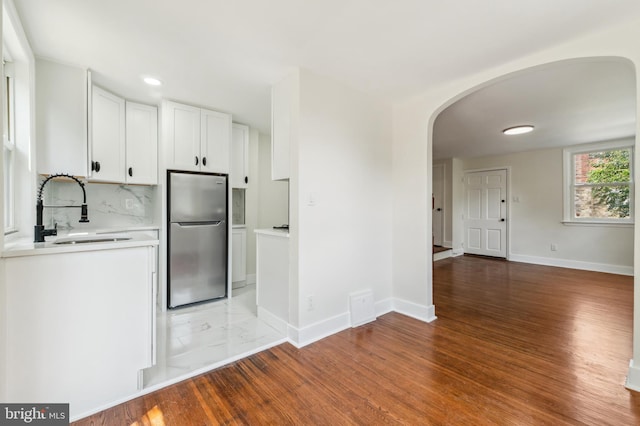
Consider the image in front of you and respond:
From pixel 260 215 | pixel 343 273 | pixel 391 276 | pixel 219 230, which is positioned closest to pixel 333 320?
pixel 343 273

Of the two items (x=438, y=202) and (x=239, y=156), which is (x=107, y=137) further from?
(x=438, y=202)

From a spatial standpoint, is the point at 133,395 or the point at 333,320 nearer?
the point at 133,395

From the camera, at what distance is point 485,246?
656 centimetres

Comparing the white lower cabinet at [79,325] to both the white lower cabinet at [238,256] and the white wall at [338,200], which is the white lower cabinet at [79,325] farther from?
the white lower cabinet at [238,256]

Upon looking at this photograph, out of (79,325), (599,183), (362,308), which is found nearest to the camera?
(79,325)

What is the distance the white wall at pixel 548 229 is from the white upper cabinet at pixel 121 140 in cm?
678

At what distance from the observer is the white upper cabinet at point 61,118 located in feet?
7.64

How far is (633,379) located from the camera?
181cm

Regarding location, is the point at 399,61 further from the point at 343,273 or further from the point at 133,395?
the point at 133,395

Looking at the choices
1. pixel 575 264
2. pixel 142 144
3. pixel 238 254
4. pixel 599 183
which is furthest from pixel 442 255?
pixel 142 144

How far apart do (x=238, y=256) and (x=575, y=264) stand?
630 cm

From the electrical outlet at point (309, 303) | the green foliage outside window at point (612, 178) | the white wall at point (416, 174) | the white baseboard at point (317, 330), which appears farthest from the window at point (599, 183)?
the electrical outlet at point (309, 303)

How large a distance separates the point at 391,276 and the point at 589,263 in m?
4.69

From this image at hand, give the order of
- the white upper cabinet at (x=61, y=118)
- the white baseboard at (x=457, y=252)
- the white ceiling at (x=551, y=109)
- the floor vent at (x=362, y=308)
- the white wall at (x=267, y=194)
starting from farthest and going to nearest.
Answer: the white baseboard at (x=457, y=252) < the white wall at (x=267, y=194) < the floor vent at (x=362, y=308) < the white ceiling at (x=551, y=109) < the white upper cabinet at (x=61, y=118)
